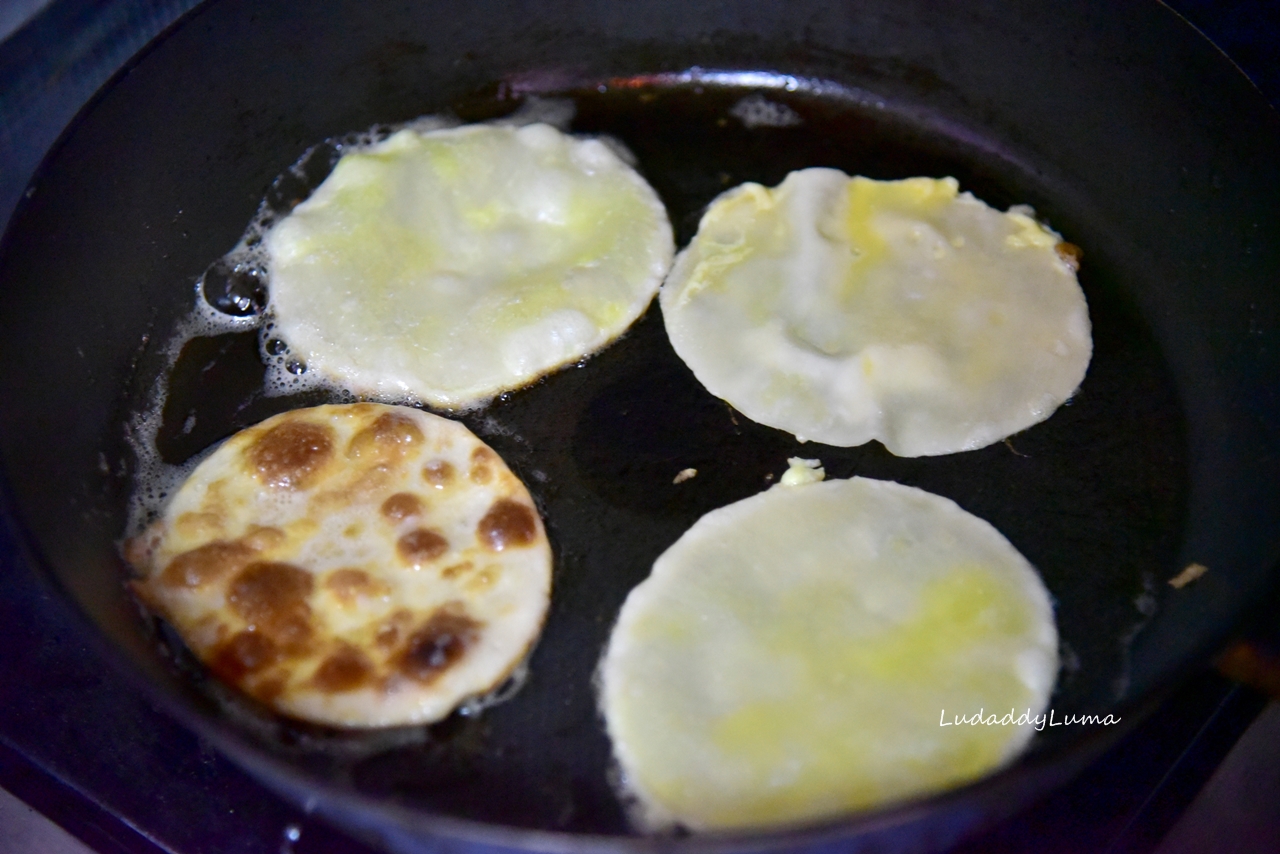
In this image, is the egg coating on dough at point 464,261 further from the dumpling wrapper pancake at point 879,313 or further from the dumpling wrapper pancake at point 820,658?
the dumpling wrapper pancake at point 820,658

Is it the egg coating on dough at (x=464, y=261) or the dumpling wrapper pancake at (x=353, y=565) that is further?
the egg coating on dough at (x=464, y=261)

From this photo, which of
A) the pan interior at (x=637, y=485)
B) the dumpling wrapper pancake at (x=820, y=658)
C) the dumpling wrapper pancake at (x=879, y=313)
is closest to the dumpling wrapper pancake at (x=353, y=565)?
the pan interior at (x=637, y=485)

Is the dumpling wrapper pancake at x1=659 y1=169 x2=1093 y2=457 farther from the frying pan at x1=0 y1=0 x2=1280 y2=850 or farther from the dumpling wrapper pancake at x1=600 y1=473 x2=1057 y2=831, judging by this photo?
the dumpling wrapper pancake at x1=600 y1=473 x2=1057 y2=831

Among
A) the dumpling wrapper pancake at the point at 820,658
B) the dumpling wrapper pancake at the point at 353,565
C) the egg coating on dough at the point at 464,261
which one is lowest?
the dumpling wrapper pancake at the point at 820,658

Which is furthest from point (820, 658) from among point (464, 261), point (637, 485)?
point (464, 261)

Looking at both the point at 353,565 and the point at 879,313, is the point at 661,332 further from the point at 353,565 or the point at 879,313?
the point at 353,565

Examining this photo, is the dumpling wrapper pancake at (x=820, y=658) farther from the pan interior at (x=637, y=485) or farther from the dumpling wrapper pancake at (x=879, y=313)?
the dumpling wrapper pancake at (x=879, y=313)

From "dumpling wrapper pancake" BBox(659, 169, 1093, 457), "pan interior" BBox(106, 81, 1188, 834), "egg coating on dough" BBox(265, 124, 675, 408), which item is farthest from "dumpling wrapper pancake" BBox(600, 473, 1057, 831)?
"egg coating on dough" BBox(265, 124, 675, 408)

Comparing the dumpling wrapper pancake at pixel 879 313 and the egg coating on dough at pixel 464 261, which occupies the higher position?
the egg coating on dough at pixel 464 261
